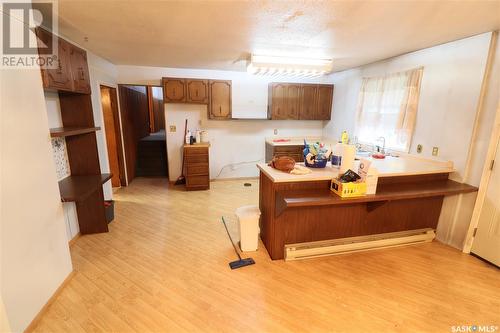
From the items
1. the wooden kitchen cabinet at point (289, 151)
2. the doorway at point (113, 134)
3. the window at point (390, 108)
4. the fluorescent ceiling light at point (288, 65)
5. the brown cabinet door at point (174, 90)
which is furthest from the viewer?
the wooden kitchen cabinet at point (289, 151)

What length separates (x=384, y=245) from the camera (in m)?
2.69

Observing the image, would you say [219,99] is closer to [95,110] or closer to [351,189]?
[95,110]

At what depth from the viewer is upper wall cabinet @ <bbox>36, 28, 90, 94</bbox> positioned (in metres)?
2.03

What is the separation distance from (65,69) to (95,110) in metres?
1.13

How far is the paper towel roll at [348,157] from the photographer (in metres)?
2.31

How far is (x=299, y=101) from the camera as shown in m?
4.93

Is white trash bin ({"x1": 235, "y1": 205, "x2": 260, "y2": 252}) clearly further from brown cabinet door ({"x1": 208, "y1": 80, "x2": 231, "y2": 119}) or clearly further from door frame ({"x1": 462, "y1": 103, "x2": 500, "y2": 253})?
brown cabinet door ({"x1": 208, "y1": 80, "x2": 231, "y2": 119})

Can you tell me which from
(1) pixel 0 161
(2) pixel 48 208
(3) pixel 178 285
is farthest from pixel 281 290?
(1) pixel 0 161

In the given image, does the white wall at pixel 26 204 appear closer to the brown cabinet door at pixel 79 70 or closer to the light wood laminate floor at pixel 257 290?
the light wood laminate floor at pixel 257 290

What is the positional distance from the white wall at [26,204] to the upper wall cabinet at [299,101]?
3.85 metres

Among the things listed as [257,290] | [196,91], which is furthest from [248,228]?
[196,91]

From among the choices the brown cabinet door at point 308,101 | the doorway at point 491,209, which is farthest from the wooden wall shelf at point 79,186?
the doorway at point 491,209

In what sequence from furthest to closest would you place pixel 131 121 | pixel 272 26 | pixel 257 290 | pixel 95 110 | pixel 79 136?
pixel 131 121 < pixel 95 110 < pixel 79 136 < pixel 272 26 < pixel 257 290

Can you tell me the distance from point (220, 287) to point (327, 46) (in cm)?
304
